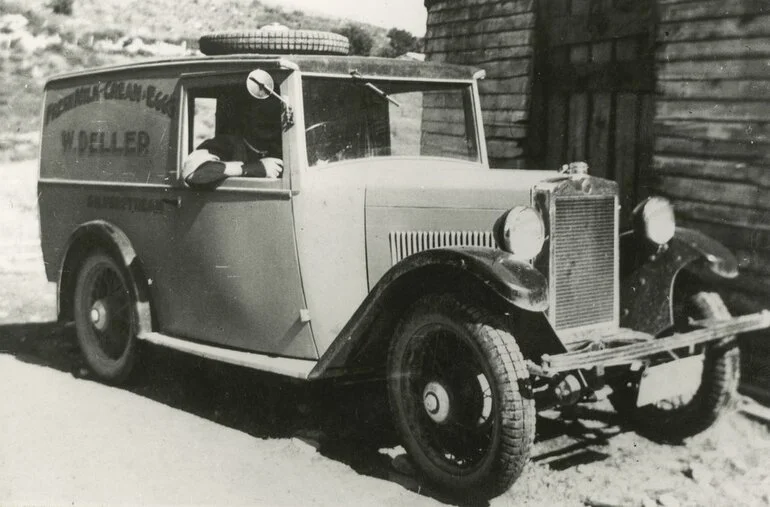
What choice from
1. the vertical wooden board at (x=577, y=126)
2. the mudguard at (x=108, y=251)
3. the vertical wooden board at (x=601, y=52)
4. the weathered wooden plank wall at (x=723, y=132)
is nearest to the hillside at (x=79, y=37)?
the mudguard at (x=108, y=251)

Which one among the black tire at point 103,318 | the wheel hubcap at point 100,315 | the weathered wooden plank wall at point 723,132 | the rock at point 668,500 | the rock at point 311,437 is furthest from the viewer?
the wheel hubcap at point 100,315

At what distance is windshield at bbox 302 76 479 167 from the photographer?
13.7 feet

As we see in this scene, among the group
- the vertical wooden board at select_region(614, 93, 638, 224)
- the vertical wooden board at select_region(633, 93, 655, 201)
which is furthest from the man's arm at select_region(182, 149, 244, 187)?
the vertical wooden board at select_region(614, 93, 638, 224)

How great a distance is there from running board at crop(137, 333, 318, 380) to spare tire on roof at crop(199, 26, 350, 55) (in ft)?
5.46

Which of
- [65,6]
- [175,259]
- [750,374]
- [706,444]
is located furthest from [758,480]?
[65,6]

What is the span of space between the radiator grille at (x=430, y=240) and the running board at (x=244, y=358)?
707 millimetres

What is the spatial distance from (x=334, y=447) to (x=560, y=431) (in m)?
1.24

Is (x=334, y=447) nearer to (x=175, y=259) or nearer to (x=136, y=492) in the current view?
(x=136, y=492)

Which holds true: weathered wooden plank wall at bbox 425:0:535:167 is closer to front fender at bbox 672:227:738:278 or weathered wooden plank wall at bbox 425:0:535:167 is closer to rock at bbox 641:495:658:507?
front fender at bbox 672:227:738:278

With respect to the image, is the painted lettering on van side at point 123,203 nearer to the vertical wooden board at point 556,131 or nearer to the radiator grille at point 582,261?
the radiator grille at point 582,261

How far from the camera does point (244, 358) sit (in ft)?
14.0

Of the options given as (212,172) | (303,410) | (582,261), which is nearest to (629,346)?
(582,261)

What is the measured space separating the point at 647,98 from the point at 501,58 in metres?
1.81

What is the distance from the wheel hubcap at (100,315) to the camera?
529 centimetres
